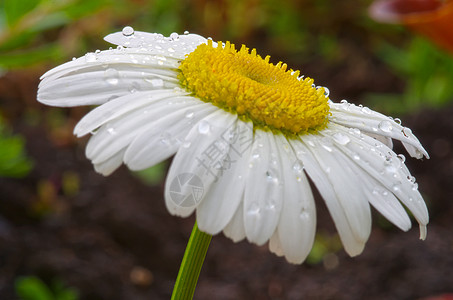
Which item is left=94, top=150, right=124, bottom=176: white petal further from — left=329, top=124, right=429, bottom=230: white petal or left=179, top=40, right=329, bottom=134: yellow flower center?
left=329, top=124, right=429, bottom=230: white petal

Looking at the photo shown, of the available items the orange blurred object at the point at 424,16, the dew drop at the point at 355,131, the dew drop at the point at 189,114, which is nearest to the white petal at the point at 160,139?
the dew drop at the point at 189,114

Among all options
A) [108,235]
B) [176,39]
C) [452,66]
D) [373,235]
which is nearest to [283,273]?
[373,235]

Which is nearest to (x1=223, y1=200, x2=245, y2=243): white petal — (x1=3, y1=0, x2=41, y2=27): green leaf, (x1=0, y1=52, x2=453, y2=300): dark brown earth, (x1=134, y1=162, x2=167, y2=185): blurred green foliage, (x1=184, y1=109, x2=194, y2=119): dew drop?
(x1=184, y1=109, x2=194, y2=119): dew drop

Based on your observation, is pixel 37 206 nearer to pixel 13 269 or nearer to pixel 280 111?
pixel 13 269

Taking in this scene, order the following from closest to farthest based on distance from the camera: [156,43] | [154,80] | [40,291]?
[154,80] → [156,43] → [40,291]

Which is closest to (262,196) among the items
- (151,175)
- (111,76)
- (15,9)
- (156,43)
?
(111,76)

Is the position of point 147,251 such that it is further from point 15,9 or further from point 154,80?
point 154,80
